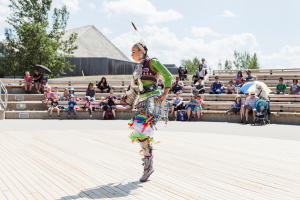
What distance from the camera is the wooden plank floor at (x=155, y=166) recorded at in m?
4.23

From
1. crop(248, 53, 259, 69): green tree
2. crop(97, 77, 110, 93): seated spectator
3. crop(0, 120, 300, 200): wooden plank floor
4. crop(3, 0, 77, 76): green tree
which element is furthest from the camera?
crop(248, 53, 259, 69): green tree

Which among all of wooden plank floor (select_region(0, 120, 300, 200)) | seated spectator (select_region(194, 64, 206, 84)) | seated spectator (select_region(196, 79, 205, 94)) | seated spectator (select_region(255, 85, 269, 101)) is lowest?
wooden plank floor (select_region(0, 120, 300, 200))

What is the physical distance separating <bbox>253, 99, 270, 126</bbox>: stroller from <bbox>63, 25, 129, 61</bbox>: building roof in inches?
1313

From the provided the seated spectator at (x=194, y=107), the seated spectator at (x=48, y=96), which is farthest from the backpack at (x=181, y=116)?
the seated spectator at (x=48, y=96)

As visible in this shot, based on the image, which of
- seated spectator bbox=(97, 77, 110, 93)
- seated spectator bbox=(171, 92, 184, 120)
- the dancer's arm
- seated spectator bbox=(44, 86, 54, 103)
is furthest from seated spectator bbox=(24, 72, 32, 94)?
the dancer's arm

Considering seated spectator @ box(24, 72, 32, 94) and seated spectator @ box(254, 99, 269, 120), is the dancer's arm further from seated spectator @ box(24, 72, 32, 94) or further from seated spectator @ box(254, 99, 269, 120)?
seated spectator @ box(24, 72, 32, 94)

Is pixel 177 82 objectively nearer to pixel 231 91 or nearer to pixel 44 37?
pixel 231 91

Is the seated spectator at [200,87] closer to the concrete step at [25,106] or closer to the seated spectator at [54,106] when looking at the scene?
the seated spectator at [54,106]

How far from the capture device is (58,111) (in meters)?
15.4

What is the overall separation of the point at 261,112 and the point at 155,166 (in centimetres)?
872

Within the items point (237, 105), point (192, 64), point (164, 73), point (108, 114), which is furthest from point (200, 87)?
point (192, 64)

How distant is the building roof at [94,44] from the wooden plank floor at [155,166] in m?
36.9

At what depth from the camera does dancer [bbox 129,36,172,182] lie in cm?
480

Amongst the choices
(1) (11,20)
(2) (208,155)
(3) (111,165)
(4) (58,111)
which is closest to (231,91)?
(4) (58,111)
